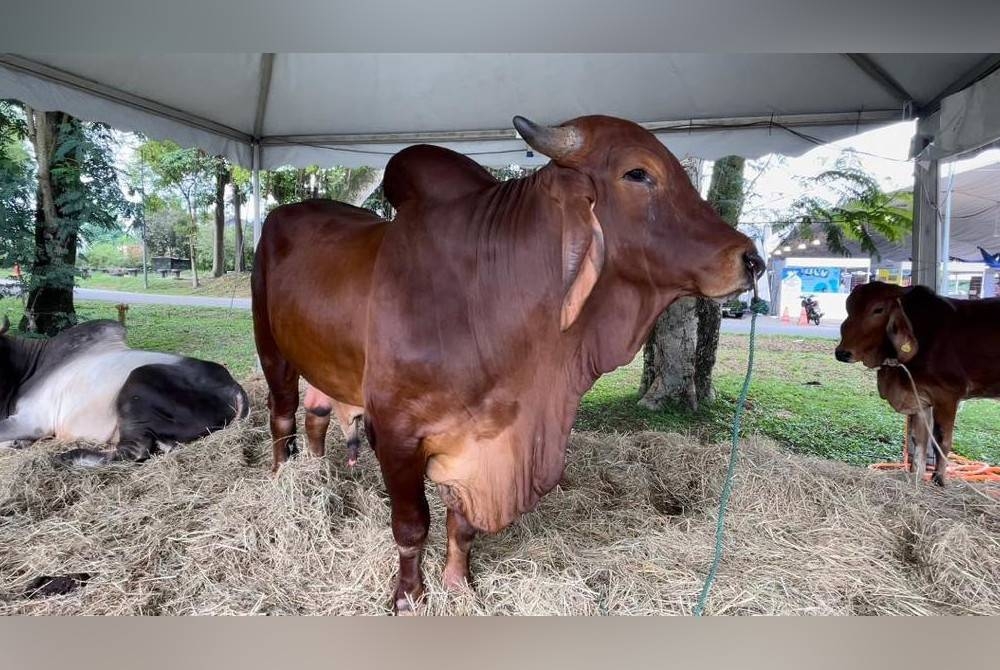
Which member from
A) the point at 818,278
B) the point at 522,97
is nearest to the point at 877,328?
the point at 522,97

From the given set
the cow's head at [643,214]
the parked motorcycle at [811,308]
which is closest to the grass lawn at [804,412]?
the parked motorcycle at [811,308]

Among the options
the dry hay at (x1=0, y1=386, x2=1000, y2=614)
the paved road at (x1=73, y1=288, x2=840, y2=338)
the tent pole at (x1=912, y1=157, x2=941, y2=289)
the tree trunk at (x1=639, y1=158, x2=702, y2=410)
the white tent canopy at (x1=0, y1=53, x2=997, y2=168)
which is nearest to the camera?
the dry hay at (x1=0, y1=386, x2=1000, y2=614)

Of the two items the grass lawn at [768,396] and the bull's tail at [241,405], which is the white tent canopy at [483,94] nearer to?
the bull's tail at [241,405]

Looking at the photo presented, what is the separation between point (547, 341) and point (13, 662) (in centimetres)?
179

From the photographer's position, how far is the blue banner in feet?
21.5

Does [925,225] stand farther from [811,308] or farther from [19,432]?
[19,432]

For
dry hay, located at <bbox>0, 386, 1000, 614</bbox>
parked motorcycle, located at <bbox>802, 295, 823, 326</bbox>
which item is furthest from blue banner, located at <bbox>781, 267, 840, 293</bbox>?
dry hay, located at <bbox>0, 386, 1000, 614</bbox>

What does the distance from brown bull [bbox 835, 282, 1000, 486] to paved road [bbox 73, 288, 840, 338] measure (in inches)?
120

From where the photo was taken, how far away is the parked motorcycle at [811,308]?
278 inches

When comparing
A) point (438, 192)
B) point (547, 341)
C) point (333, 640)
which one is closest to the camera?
point (547, 341)

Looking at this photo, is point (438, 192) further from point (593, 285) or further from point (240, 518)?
point (240, 518)

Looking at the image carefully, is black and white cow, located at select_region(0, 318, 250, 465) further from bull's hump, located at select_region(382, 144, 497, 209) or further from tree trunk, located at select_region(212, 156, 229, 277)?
tree trunk, located at select_region(212, 156, 229, 277)

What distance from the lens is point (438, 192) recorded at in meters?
1.92
